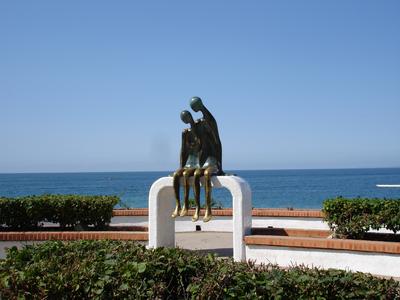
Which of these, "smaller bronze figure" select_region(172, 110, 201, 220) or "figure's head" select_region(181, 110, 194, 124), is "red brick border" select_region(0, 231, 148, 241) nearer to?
"smaller bronze figure" select_region(172, 110, 201, 220)

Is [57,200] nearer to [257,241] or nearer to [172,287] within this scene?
[257,241]

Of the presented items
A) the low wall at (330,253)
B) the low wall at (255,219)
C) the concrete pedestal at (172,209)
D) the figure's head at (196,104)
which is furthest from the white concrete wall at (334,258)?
the low wall at (255,219)

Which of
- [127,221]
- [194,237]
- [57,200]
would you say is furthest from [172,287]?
[127,221]

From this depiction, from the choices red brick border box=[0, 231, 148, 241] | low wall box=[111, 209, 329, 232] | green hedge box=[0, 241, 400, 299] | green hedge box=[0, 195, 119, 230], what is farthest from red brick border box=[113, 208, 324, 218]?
green hedge box=[0, 241, 400, 299]

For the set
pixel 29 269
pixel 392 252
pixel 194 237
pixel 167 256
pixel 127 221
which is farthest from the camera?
pixel 127 221

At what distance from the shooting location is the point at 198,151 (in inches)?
453

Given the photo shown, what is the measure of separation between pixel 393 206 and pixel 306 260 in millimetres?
2315

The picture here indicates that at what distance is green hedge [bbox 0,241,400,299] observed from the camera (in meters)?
5.03

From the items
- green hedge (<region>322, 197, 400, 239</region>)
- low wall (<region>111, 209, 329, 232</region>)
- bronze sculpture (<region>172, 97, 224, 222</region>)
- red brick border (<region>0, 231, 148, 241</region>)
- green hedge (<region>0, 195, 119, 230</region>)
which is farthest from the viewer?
low wall (<region>111, 209, 329, 232</region>)

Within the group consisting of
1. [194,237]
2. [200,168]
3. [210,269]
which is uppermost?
[200,168]

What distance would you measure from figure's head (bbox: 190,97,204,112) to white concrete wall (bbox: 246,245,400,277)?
3177 millimetres

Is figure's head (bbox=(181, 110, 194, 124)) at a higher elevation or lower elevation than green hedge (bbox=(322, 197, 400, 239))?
higher

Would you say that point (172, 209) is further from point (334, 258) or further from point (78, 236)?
point (334, 258)

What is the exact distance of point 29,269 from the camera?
565 cm
